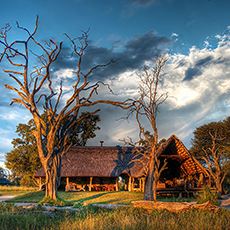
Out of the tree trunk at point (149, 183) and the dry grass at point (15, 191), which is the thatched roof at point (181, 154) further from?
the dry grass at point (15, 191)

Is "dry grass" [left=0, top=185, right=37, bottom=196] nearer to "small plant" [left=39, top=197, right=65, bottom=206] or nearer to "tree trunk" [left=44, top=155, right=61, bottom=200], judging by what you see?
"tree trunk" [left=44, top=155, right=61, bottom=200]

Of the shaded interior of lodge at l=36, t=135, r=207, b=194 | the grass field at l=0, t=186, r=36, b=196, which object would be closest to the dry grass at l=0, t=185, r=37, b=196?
the grass field at l=0, t=186, r=36, b=196

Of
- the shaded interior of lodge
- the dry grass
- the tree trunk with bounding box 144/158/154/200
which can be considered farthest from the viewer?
the dry grass

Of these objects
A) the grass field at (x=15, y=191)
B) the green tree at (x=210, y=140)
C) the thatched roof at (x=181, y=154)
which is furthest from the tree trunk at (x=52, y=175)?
the green tree at (x=210, y=140)

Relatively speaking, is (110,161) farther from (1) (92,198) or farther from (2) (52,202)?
(2) (52,202)

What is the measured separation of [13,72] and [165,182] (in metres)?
18.9

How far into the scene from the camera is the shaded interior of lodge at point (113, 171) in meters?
30.2

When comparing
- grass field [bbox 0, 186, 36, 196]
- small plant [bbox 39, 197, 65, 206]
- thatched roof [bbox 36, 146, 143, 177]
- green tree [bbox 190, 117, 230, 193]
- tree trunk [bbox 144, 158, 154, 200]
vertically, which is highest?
green tree [bbox 190, 117, 230, 193]

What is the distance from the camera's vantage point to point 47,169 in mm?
18391

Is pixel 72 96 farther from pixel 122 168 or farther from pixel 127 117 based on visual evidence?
pixel 122 168

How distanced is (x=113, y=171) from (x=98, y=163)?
215cm

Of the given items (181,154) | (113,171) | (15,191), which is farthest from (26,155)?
(181,154)

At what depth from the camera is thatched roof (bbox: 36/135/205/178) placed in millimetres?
28620

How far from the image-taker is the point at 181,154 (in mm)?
29125
